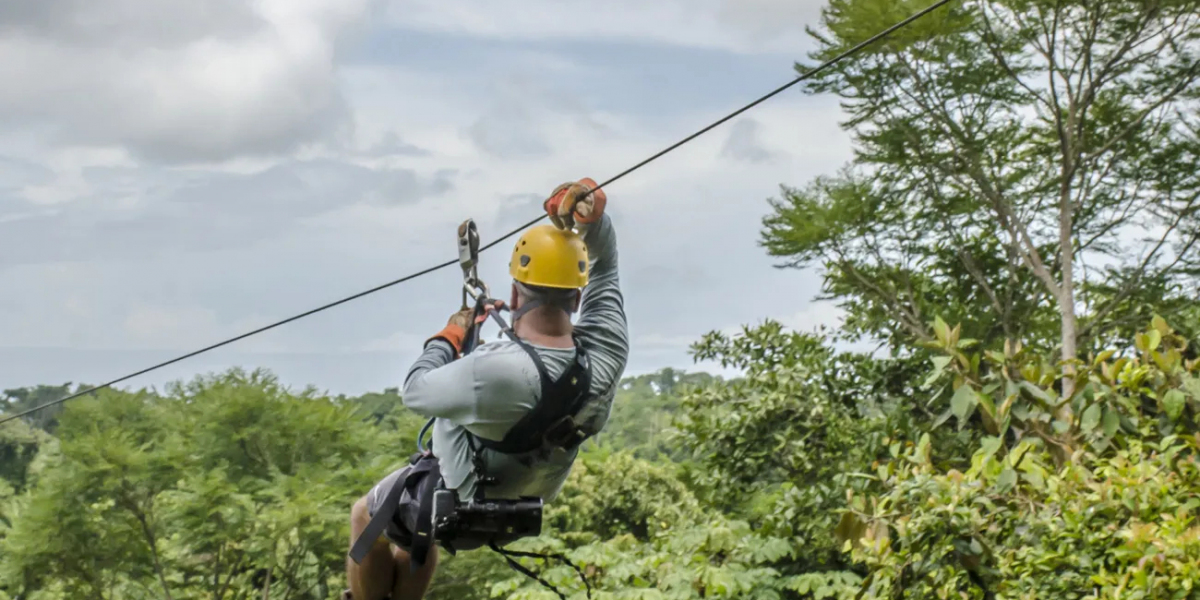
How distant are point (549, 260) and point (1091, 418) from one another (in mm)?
2703

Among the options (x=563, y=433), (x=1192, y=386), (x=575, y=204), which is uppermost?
(x=575, y=204)

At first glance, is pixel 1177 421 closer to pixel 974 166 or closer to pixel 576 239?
pixel 576 239

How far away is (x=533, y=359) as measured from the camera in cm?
335

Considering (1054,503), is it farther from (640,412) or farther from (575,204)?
(640,412)

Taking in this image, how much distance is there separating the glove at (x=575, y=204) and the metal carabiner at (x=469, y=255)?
26 centimetres

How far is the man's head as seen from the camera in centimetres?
351

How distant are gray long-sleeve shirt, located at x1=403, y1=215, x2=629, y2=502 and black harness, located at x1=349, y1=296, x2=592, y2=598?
0.02 m

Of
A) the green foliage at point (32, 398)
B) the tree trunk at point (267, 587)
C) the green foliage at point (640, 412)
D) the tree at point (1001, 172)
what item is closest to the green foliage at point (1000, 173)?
the tree at point (1001, 172)

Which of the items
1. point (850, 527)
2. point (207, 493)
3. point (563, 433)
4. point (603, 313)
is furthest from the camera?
point (207, 493)

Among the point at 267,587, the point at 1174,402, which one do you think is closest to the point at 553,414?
the point at 1174,402

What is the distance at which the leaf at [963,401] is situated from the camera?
512 cm

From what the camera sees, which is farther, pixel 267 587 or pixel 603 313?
pixel 267 587

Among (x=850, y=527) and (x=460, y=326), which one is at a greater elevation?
(x=460, y=326)

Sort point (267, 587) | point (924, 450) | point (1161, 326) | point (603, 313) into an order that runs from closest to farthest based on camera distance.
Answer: point (603, 313) → point (1161, 326) → point (924, 450) → point (267, 587)
